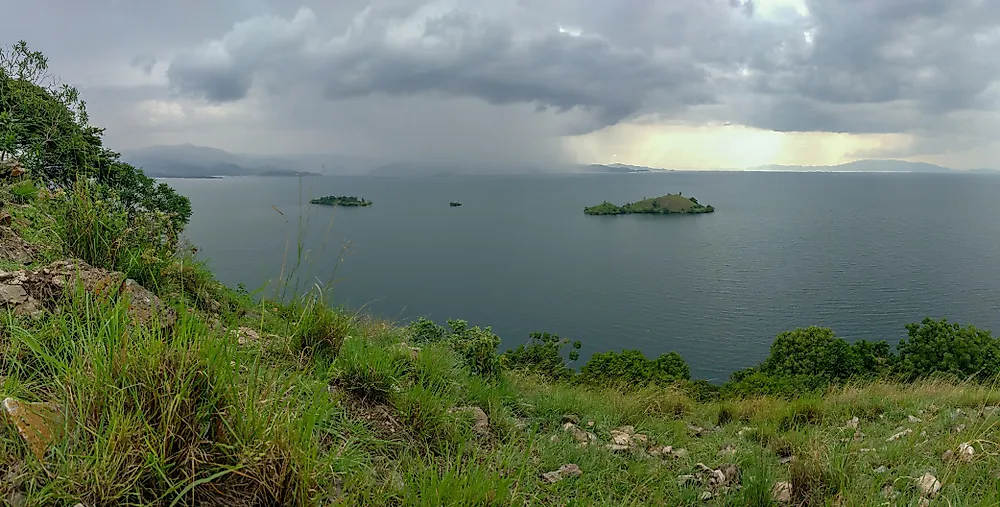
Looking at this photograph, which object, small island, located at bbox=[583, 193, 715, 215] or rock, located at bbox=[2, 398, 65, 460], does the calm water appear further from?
rock, located at bbox=[2, 398, 65, 460]

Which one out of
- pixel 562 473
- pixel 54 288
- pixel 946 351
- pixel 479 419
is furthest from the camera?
pixel 946 351

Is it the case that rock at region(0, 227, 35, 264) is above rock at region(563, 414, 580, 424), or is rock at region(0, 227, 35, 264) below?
above

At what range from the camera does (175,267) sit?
4770 mm

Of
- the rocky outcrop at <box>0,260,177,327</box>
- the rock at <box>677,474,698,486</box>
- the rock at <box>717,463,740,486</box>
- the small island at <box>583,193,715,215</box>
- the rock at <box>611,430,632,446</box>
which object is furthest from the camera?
the small island at <box>583,193,715,215</box>

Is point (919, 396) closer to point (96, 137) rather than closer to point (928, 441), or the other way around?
point (928, 441)

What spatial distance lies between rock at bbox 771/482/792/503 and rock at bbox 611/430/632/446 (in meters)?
1.53

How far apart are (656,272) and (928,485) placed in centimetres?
7157

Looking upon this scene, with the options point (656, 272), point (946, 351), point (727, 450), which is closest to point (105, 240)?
point (727, 450)

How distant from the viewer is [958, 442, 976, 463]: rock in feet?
12.4

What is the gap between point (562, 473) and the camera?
12.5 feet

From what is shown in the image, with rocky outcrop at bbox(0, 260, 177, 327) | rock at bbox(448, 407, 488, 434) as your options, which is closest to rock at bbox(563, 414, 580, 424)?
rock at bbox(448, 407, 488, 434)

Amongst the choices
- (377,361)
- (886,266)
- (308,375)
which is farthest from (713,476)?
(886,266)

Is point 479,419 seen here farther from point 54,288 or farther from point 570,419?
point 54,288

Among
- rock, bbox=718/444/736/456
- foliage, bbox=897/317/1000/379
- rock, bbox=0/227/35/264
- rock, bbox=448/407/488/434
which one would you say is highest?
rock, bbox=0/227/35/264
